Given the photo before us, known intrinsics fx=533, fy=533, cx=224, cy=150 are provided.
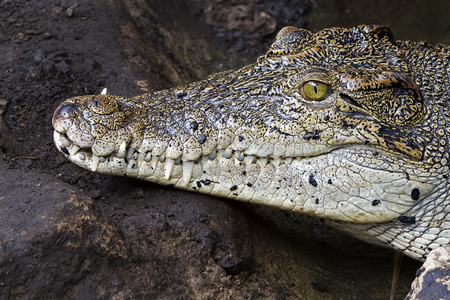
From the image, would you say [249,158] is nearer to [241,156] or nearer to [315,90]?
[241,156]

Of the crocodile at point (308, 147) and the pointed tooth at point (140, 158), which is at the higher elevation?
the crocodile at point (308, 147)

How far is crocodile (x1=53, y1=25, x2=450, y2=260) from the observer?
3031 millimetres

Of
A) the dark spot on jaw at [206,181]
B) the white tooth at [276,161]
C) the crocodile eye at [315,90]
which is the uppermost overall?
the crocodile eye at [315,90]

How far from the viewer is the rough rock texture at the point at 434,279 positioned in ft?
7.46

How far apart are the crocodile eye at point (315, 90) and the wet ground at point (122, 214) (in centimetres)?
85

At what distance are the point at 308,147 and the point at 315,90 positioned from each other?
13.2 inches

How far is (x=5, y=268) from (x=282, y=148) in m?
1.59

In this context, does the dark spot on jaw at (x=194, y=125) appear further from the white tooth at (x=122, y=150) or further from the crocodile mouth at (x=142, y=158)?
the white tooth at (x=122, y=150)

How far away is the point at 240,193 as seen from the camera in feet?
10.4

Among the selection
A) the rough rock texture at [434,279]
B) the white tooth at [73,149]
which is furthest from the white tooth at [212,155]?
the rough rock texture at [434,279]

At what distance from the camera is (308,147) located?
3104 millimetres

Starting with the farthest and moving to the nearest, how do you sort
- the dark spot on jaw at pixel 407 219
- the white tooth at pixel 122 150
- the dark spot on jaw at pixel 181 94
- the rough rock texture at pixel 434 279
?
1. the dark spot on jaw at pixel 181 94
2. the dark spot on jaw at pixel 407 219
3. the white tooth at pixel 122 150
4. the rough rock texture at pixel 434 279

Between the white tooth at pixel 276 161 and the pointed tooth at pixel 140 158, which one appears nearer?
the pointed tooth at pixel 140 158

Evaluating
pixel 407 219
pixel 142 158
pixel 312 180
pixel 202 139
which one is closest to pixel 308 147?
pixel 312 180
